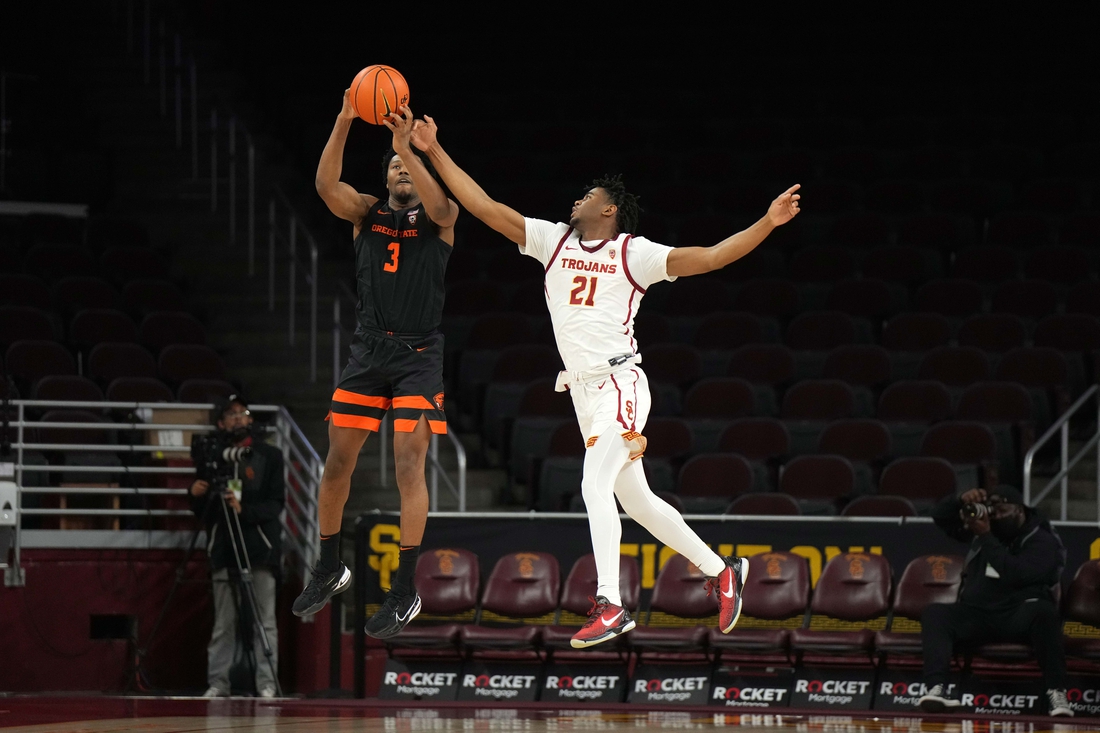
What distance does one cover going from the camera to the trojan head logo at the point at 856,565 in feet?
→ 37.3

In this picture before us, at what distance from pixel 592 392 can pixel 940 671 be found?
13.8ft

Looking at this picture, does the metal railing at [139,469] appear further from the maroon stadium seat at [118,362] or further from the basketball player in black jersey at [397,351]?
the basketball player in black jersey at [397,351]

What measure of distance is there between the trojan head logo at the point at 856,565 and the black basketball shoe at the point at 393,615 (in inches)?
182

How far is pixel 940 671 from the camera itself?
10.6 meters

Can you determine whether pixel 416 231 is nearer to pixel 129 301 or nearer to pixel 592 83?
pixel 129 301

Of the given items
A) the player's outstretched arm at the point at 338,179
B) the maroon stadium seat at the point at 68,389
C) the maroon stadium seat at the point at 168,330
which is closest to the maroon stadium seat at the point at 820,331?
the maroon stadium seat at the point at 168,330

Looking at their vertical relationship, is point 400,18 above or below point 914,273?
above

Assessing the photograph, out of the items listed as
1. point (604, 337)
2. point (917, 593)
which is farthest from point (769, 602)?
point (604, 337)

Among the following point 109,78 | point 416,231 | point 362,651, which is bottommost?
point 362,651

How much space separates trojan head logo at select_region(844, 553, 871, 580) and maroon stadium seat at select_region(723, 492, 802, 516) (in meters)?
0.86

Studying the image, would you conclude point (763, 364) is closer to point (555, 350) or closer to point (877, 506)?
point (555, 350)

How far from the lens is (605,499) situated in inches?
309

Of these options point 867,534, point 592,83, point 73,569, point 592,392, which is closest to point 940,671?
point 867,534

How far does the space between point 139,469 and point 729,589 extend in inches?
222
